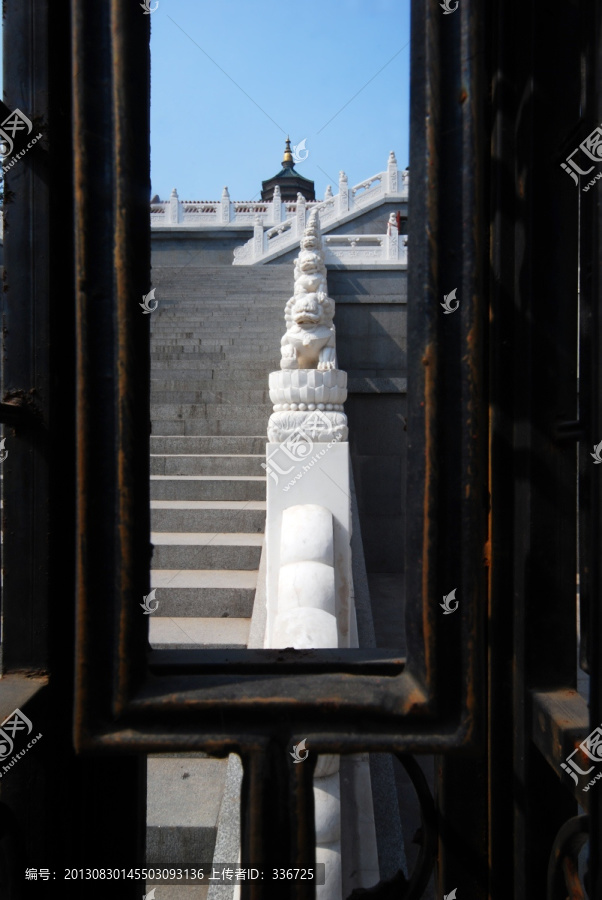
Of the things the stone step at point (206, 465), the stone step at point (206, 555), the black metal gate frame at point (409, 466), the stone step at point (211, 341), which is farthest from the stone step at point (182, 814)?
the stone step at point (211, 341)

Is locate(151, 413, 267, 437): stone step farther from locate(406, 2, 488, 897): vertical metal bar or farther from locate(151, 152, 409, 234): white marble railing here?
locate(151, 152, 409, 234): white marble railing

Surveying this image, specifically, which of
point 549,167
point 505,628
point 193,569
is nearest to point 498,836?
point 505,628

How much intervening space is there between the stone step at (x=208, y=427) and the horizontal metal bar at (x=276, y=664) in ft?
16.5

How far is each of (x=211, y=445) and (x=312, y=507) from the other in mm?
2417

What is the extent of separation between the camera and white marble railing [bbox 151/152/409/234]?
1509 centimetres

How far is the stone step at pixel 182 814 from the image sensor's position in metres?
2.50

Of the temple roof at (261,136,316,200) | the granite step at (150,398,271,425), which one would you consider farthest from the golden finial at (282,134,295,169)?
the granite step at (150,398,271,425)

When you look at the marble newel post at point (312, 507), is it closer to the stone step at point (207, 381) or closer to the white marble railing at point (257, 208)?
the stone step at point (207, 381)

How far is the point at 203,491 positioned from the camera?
4.93 metres

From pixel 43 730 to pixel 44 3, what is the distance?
3.34ft

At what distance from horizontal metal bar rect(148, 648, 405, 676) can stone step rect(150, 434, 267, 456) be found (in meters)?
4.62

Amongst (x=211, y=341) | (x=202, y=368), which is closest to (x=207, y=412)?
(x=202, y=368)

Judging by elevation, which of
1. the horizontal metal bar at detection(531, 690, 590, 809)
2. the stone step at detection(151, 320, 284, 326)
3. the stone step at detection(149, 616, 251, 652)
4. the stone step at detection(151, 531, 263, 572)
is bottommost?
the stone step at detection(149, 616, 251, 652)

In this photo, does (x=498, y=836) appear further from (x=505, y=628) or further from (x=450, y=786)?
(x=505, y=628)
